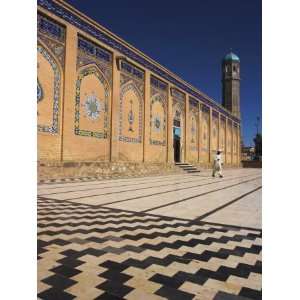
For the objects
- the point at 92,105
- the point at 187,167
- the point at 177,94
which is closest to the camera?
the point at 92,105

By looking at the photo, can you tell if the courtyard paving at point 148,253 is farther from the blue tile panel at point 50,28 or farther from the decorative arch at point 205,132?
the decorative arch at point 205,132

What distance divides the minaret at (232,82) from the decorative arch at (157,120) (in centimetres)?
1783

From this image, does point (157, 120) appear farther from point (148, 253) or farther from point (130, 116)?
point (148, 253)

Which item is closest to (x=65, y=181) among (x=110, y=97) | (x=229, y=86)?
(x=110, y=97)

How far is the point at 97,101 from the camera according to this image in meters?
8.95

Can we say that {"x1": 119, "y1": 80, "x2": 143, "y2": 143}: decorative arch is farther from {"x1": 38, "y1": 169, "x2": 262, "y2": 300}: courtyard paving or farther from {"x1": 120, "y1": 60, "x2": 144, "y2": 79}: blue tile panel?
{"x1": 38, "y1": 169, "x2": 262, "y2": 300}: courtyard paving

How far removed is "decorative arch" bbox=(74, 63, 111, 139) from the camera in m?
8.21

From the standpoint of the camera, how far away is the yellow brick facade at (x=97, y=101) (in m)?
7.28

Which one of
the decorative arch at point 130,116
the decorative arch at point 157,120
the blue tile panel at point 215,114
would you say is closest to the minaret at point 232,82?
the blue tile panel at point 215,114

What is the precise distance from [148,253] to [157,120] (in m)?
10.9

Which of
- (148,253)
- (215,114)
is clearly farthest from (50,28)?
(215,114)

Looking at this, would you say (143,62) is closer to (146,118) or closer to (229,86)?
(146,118)
